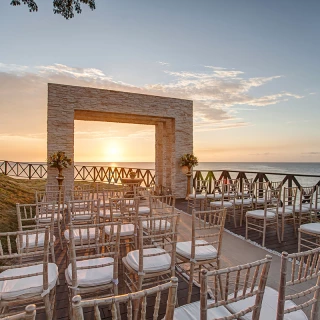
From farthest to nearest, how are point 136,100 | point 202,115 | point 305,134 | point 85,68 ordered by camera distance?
point 305,134 < point 202,115 < point 136,100 < point 85,68

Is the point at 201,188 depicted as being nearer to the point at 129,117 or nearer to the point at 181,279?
the point at 129,117

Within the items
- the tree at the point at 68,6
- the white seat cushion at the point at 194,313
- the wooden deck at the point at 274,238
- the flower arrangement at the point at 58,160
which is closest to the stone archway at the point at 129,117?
the flower arrangement at the point at 58,160

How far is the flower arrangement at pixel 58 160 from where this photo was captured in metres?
7.00

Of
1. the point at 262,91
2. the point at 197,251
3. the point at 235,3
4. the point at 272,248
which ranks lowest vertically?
the point at 272,248

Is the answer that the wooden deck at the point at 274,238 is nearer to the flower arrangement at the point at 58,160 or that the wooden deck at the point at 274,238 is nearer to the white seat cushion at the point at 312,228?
the white seat cushion at the point at 312,228

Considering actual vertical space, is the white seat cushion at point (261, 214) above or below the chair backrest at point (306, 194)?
below

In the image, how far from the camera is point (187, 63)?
7.66 meters

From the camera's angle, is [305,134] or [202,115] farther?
[305,134]

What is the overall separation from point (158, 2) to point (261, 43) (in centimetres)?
316

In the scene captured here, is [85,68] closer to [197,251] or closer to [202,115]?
[202,115]

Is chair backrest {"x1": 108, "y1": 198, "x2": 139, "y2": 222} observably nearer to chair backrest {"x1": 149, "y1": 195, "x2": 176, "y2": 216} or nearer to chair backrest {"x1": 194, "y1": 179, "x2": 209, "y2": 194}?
chair backrest {"x1": 149, "y1": 195, "x2": 176, "y2": 216}

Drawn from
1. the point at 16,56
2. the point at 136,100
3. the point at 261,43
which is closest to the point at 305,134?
the point at 261,43

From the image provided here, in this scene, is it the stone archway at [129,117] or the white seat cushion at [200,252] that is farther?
the stone archway at [129,117]

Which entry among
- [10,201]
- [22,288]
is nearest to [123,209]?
[22,288]
